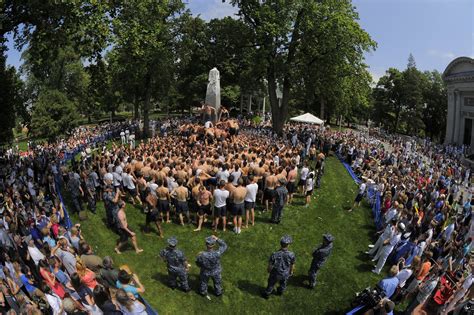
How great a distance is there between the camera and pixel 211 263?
8688mm

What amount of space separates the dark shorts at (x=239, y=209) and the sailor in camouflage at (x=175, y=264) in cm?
341

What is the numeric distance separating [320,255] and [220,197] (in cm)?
394

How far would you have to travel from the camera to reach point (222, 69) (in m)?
50.4

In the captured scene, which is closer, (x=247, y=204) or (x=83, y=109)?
(x=247, y=204)

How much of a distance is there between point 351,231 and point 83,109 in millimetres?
59575

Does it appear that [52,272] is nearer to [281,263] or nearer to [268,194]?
[281,263]

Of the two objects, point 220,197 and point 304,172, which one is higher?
point 304,172

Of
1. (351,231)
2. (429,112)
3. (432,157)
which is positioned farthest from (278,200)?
(429,112)

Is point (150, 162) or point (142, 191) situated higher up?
point (150, 162)

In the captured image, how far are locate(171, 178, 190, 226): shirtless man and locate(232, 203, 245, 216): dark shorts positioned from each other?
1691 mm

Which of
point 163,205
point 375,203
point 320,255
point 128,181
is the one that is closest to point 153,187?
point 163,205

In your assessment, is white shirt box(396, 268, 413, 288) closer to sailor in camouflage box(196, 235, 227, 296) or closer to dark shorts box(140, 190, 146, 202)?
sailor in camouflage box(196, 235, 227, 296)

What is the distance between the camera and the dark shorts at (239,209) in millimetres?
12070

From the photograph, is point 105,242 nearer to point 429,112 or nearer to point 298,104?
point 298,104
